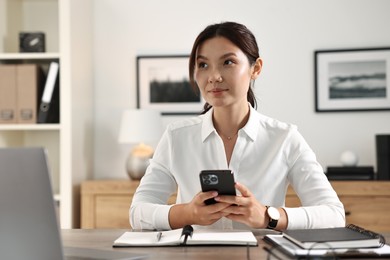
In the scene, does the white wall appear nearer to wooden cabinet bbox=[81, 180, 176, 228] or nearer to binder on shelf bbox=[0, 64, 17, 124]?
wooden cabinet bbox=[81, 180, 176, 228]

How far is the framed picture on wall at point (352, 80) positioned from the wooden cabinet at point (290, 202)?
2.11 feet

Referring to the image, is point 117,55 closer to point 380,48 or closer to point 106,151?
point 106,151

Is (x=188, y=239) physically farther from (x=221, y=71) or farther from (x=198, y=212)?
(x=221, y=71)

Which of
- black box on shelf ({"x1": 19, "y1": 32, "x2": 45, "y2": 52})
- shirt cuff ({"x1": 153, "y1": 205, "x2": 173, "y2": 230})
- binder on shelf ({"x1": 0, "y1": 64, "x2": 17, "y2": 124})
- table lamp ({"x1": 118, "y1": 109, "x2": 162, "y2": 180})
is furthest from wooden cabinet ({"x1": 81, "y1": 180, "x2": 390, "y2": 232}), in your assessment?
shirt cuff ({"x1": 153, "y1": 205, "x2": 173, "y2": 230})

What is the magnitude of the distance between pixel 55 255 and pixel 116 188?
263 centimetres

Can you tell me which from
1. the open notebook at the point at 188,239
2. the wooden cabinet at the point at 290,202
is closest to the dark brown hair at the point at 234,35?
the open notebook at the point at 188,239

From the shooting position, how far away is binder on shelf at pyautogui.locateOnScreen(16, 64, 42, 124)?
12.6ft

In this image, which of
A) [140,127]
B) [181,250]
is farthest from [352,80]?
[181,250]

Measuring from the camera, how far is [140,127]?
378 centimetres

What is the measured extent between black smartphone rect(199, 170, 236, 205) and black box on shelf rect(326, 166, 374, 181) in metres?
2.14

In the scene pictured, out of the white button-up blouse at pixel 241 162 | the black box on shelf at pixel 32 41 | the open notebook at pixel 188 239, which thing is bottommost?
the open notebook at pixel 188 239

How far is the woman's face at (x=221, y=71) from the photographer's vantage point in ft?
6.61

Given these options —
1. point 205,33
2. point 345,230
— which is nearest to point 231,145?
point 205,33

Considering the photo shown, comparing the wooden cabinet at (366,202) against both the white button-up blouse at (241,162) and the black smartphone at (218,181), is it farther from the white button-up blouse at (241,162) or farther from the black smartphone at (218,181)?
the black smartphone at (218,181)
